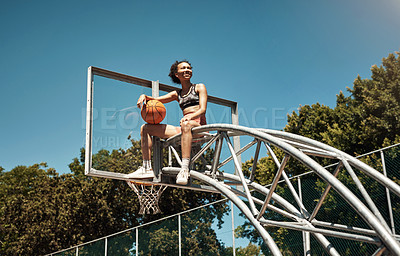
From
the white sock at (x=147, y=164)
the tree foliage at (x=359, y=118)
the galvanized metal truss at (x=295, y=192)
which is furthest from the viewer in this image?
the tree foliage at (x=359, y=118)

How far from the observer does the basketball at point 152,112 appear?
7098 mm

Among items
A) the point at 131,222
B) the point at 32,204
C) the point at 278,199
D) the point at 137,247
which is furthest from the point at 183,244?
the point at 32,204

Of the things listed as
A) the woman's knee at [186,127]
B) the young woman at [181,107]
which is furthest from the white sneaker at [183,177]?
the young woman at [181,107]

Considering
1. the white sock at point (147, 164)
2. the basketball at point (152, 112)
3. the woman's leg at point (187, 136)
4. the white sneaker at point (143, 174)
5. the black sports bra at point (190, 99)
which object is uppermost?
the black sports bra at point (190, 99)

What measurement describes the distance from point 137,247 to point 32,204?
13027mm

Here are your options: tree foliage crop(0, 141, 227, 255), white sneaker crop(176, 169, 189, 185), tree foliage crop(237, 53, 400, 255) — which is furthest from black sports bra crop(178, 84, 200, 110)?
tree foliage crop(0, 141, 227, 255)

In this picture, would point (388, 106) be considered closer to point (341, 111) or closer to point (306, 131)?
point (341, 111)

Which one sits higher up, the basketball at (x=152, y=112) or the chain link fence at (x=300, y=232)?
the basketball at (x=152, y=112)

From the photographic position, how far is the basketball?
23.3ft

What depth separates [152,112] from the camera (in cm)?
709

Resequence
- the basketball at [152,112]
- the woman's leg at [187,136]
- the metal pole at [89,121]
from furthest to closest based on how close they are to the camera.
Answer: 1. the metal pole at [89,121]
2. the basketball at [152,112]
3. the woman's leg at [187,136]

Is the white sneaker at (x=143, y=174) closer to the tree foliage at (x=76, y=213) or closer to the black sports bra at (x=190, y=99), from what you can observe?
the black sports bra at (x=190, y=99)

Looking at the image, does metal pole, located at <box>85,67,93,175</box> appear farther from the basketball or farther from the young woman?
the basketball

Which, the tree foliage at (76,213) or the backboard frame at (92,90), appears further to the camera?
the tree foliage at (76,213)
